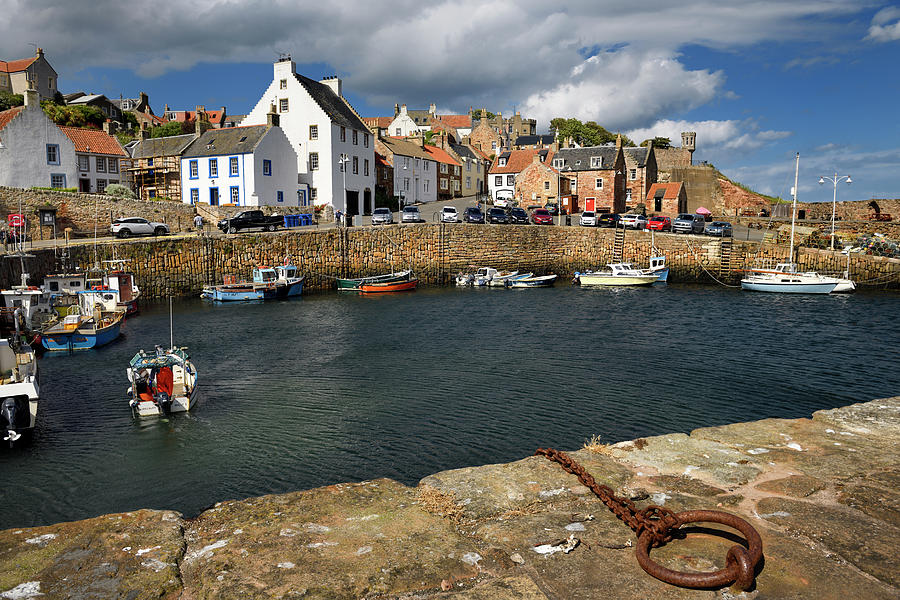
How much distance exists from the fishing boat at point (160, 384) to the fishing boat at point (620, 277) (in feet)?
127

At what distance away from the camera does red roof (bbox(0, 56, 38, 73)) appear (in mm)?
90312

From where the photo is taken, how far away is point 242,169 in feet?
186

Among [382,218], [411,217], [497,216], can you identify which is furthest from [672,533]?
[497,216]

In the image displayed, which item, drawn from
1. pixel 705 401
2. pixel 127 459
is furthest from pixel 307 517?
pixel 705 401

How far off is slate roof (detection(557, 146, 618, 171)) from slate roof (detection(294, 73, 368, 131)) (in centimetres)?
2736

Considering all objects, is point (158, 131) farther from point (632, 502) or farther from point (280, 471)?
point (632, 502)

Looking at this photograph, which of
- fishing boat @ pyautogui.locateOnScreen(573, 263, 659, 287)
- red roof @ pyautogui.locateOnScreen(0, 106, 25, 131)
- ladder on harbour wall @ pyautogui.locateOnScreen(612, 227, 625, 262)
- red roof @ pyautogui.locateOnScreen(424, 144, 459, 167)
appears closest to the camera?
red roof @ pyautogui.locateOnScreen(0, 106, 25, 131)

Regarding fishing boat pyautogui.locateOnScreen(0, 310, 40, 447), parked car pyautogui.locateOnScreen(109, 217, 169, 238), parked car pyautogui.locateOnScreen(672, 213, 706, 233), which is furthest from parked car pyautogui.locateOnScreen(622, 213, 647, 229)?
fishing boat pyautogui.locateOnScreen(0, 310, 40, 447)

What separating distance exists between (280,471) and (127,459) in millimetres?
4317

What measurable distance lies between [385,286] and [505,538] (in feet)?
141

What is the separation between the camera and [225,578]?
4879 millimetres

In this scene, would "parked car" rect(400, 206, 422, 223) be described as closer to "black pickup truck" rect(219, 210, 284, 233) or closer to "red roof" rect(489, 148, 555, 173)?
"black pickup truck" rect(219, 210, 284, 233)

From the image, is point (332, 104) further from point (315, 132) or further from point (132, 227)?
point (132, 227)

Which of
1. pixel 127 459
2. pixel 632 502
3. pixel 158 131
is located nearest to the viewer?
pixel 632 502
